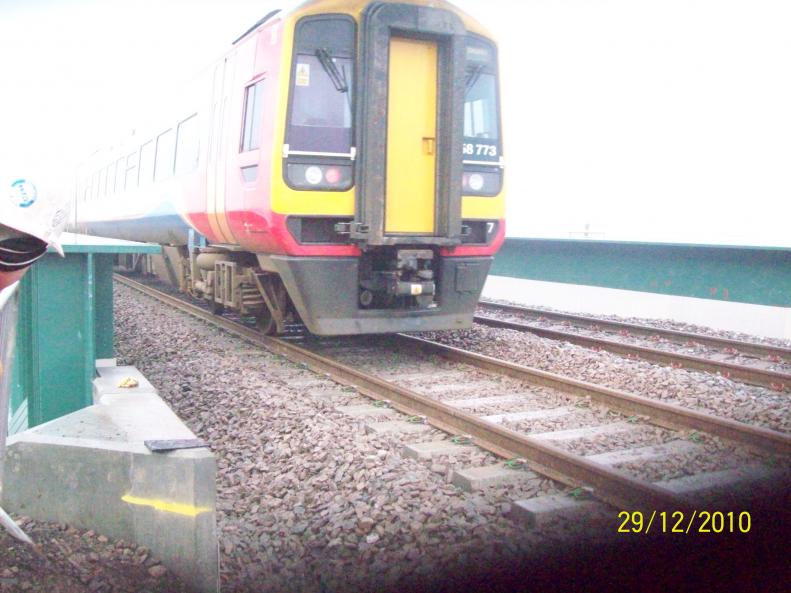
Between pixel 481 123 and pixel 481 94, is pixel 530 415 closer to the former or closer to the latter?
pixel 481 123

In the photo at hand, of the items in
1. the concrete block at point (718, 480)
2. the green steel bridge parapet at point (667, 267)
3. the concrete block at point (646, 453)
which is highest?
the green steel bridge parapet at point (667, 267)

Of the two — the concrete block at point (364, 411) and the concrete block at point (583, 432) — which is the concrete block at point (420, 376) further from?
the concrete block at point (583, 432)

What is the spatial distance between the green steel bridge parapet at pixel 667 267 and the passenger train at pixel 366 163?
13.2 ft

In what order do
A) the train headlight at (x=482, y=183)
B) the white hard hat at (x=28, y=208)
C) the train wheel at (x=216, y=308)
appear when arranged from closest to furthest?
the white hard hat at (x=28, y=208), the train headlight at (x=482, y=183), the train wheel at (x=216, y=308)

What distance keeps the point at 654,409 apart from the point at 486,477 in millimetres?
1616

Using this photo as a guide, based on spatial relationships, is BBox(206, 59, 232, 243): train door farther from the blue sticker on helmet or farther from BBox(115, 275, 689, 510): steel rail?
the blue sticker on helmet

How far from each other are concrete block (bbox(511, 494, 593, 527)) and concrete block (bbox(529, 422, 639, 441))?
915mm

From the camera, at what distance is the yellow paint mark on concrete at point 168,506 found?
3.08 meters

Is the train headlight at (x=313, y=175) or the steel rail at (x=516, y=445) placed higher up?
the train headlight at (x=313, y=175)

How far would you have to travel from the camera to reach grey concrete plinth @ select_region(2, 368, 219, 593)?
3.08 m

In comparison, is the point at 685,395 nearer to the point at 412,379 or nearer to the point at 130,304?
the point at 412,379

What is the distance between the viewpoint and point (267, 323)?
8281mm
